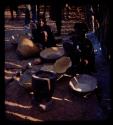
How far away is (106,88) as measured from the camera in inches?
260

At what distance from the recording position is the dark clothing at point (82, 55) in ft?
23.2

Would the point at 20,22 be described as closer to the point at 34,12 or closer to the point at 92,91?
the point at 34,12

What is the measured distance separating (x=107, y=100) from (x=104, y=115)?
0.55 metres

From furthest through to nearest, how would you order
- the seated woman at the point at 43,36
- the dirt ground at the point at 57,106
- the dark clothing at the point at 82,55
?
the seated woman at the point at 43,36 < the dark clothing at the point at 82,55 < the dirt ground at the point at 57,106

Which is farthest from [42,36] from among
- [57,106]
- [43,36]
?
[57,106]

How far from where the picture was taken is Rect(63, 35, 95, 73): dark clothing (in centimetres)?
707

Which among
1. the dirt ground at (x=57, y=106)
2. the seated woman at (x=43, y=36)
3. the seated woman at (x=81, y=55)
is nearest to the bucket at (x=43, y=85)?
the dirt ground at (x=57, y=106)

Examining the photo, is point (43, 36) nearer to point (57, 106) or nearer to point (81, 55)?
point (81, 55)

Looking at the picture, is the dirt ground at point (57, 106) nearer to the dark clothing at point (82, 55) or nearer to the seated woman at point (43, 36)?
the dark clothing at point (82, 55)

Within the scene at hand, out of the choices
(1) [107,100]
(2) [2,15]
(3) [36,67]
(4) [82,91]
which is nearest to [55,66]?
(3) [36,67]

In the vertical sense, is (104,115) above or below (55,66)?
below

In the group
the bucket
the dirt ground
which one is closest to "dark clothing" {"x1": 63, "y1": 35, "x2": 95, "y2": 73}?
the dirt ground

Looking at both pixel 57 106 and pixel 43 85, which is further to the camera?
pixel 57 106

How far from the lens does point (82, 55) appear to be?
706 centimetres
